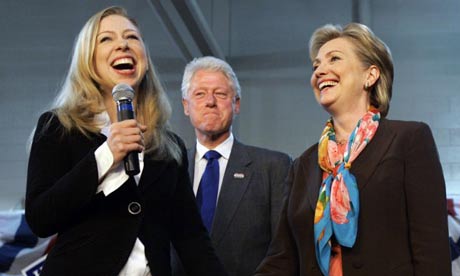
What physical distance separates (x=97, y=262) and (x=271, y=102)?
3788 mm

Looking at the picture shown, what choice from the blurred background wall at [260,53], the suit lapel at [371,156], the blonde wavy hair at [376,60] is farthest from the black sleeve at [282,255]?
the blurred background wall at [260,53]

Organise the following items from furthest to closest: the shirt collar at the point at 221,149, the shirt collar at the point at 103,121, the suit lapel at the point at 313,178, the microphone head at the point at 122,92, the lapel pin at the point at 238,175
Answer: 1. the shirt collar at the point at 221,149
2. the lapel pin at the point at 238,175
3. the suit lapel at the point at 313,178
4. the shirt collar at the point at 103,121
5. the microphone head at the point at 122,92

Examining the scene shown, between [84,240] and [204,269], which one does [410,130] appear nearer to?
[204,269]

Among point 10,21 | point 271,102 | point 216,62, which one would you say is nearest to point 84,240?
point 216,62

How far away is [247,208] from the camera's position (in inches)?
116

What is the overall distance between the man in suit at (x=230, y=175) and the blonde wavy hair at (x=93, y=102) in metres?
0.80

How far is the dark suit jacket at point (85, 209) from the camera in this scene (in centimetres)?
177

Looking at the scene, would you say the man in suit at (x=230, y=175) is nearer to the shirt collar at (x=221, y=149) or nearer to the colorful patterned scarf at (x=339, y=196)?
the shirt collar at (x=221, y=149)

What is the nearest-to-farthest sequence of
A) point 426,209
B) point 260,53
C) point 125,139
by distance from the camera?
1. point 125,139
2. point 426,209
3. point 260,53

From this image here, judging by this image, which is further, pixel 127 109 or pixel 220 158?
pixel 220 158

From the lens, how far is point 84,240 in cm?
182

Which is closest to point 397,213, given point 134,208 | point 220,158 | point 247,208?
point 134,208

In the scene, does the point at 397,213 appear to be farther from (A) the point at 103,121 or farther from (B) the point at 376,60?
(A) the point at 103,121

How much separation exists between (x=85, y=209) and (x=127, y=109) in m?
0.27
